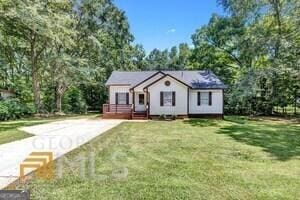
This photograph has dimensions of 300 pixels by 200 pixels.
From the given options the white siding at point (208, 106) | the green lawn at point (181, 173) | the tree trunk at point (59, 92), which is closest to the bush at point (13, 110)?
the tree trunk at point (59, 92)

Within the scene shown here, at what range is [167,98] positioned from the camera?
2439cm

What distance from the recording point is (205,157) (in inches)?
341

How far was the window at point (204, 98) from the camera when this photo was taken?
81.6ft

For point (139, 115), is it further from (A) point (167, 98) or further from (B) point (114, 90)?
(B) point (114, 90)

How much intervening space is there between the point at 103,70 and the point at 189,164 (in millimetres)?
26916

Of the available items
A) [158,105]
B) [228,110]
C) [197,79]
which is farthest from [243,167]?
[228,110]

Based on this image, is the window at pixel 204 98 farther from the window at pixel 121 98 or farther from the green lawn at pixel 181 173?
the green lawn at pixel 181 173

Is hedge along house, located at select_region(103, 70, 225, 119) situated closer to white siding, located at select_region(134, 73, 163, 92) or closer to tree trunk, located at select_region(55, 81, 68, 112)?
white siding, located at select_region(134, 73, 163, 92)

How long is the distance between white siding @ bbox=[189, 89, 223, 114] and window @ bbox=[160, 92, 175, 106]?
1.56 metres

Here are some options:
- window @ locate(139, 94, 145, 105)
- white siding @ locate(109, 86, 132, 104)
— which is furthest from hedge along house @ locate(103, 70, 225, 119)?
white siding @ locate(109, 86, 132, 104)

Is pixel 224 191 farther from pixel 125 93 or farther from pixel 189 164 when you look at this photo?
pixel 125 93

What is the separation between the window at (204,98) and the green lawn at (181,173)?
545 inches

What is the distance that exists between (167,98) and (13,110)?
11.7m

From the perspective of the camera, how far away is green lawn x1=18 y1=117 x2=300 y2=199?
18.0 feet
